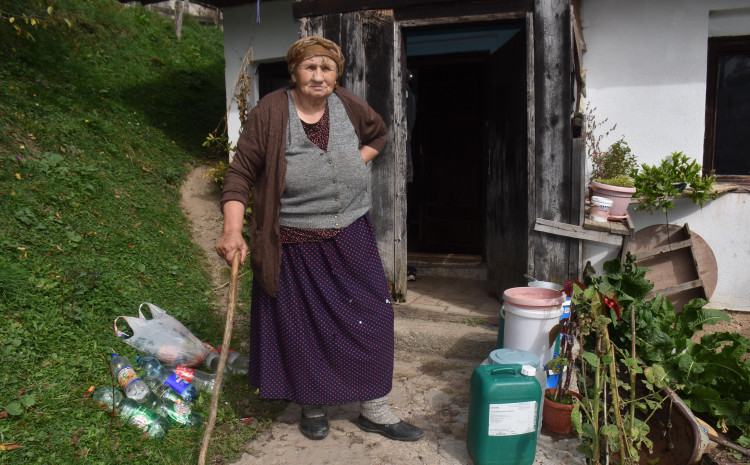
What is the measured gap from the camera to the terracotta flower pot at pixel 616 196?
445cm

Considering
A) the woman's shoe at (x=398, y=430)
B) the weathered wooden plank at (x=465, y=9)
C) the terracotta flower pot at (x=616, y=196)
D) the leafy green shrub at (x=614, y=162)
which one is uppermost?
the weathered wooden plank at (x=465, y=9)

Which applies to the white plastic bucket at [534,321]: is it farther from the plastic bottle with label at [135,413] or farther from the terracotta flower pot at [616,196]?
the plastic bottle with label at [135,413]

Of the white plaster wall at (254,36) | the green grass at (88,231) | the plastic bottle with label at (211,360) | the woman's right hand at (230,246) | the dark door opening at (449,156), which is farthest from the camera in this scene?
the dark door opening at (449,156)

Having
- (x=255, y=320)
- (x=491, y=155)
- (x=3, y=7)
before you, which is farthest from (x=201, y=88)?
(x=255, y=320)

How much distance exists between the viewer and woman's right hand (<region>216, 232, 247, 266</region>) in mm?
2521

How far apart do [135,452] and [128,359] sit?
89 centimetres

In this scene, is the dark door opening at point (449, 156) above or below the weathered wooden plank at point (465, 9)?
below

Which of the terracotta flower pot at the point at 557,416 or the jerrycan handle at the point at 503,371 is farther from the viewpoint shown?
the terracotta flower pot at the point at 557,416

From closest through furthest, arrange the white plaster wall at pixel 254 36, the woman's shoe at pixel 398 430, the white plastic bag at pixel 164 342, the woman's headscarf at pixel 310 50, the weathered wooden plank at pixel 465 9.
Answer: the woman's headscarf at pixel 310 50, the woman's shoe at pixel 398 430, the white plastic bag at pixel 164 342, the weathered wooden plank at pixel 465 9, the white plaster wall at pixel 254 36

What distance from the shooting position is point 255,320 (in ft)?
9.91

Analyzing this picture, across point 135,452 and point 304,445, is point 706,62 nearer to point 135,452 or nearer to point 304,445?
point 304,445

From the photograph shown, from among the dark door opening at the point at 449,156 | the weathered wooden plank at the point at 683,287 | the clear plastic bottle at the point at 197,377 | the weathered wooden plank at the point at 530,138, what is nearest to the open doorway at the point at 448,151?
the dark door opening at the point at 449,156

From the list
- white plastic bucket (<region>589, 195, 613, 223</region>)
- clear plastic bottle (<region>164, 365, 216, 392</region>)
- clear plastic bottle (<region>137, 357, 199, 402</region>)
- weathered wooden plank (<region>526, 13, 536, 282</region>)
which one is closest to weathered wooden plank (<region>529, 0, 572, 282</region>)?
weathered wooden plank (<region>526, 13, 536, 282</region>)

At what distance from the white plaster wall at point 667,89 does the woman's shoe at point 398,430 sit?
2.97 meters
